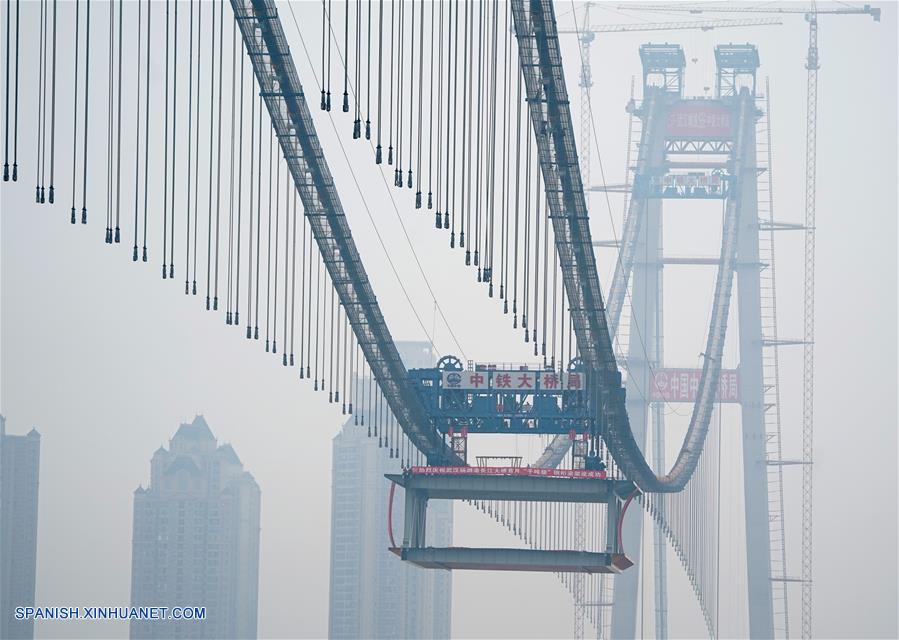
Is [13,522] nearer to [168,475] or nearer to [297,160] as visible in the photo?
[168,475]

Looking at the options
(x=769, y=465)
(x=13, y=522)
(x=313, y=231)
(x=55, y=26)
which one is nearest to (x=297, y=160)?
(x=313, y=231)

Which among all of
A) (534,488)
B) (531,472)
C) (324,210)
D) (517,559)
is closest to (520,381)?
(531,472)

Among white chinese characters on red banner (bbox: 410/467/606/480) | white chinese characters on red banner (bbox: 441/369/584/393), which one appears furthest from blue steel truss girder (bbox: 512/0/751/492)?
white chinese characters on red banner (bbox: 410/467/606/480)

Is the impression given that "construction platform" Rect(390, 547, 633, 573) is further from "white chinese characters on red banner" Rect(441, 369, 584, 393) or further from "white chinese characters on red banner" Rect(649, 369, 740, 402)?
"white chinese characters on red banner" Rect(649, 369, 740, 402)

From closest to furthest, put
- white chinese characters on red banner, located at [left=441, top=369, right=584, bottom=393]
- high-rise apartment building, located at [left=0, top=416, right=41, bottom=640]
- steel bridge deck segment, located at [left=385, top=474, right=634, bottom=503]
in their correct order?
steel bridge deck segment, located at [left=385, top=474, right=634, bottom=503], white chinese characters on red banner, located at [left=441, top=369, right=584, bottom=393], high-rise apartment building, located at [left=0, top=416, right=41, bottom=640]

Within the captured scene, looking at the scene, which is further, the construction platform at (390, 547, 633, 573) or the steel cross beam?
the construction platform at (390, 547, 633, 573)

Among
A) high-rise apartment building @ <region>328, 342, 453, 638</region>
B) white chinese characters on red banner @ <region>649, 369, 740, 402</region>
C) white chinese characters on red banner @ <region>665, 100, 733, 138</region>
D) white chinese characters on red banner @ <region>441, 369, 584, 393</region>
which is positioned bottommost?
high-rise apartment building @ <region>328, 342, 453, 638</region>
